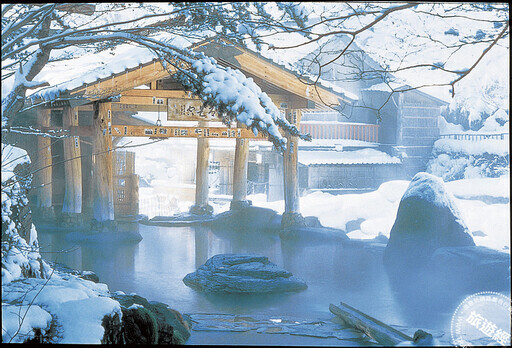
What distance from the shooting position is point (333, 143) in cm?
588

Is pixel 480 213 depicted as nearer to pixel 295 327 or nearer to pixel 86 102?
pixel 295 327

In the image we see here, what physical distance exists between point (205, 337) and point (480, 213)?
257 centimetres

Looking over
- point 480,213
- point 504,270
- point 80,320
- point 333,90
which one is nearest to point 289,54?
point 333,90

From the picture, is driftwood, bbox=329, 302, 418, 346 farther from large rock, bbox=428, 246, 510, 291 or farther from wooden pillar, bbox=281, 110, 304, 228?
wooden pillar, bbox=281, 110, 304, 228

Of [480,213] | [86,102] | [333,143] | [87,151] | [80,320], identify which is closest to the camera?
[80,320]

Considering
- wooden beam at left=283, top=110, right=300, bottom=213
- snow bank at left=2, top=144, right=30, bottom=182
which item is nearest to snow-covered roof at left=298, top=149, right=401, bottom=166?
wooden beam at left=283, top=110, right=300, bottom=213

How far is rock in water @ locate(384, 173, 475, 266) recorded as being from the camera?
501 cm

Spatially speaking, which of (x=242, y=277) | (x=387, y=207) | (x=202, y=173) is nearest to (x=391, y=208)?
(x=387, y=207)

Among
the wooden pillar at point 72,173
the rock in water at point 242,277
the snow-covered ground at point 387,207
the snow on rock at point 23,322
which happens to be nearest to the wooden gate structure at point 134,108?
the wooden pillar at point 72,173

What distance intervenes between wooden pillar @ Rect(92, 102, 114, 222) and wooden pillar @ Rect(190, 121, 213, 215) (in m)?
1.12

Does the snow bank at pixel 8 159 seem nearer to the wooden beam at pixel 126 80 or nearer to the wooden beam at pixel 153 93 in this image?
the wooden beam at pixel 126 80

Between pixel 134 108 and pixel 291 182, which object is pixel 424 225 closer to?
pixel 291 182

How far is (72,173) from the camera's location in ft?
18.6

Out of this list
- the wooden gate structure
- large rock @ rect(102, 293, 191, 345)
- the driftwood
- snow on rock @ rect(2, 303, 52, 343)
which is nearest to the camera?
snow on rock @ rect(2, 303, 52, 343)
